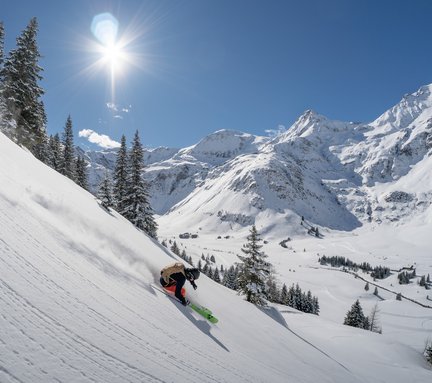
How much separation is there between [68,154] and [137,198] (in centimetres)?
1960

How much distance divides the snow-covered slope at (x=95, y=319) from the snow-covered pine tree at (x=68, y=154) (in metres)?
37.5

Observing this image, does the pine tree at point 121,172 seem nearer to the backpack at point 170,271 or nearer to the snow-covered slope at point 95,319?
the snow-covered slope at point 95,319

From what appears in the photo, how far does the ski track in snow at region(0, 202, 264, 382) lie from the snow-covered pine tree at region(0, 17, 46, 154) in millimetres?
26195

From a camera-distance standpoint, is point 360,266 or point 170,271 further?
point 360,266

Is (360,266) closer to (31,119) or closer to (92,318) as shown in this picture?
(31,119)

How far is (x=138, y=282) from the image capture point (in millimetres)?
8570

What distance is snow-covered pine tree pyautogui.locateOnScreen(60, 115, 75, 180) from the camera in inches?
1845

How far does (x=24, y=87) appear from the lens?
2869 centimetres

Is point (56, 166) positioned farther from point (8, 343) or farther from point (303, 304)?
point (303, 304)

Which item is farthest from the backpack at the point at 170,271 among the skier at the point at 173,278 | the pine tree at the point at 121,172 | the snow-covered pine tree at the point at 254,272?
the pine tree at the point at 121,172

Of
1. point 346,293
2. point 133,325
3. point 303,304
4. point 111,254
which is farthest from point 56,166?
point 346,293

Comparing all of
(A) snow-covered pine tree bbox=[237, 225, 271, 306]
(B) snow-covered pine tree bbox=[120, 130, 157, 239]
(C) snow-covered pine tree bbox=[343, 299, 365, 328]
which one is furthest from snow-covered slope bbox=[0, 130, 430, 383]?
(C) snow-covered pine tree bbox=[343, 299, 365, 328]

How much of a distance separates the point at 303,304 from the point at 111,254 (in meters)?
74.4

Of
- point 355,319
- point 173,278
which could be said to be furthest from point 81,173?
point 355,319
